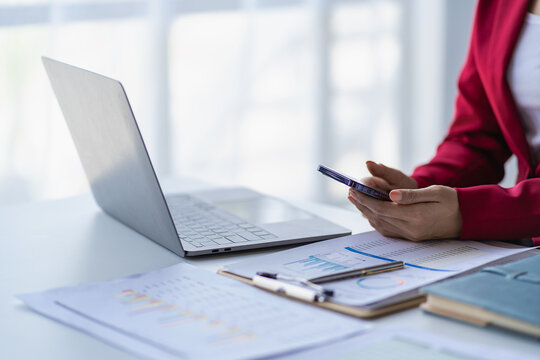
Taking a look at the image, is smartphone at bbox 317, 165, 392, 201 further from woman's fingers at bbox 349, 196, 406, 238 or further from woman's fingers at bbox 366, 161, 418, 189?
woman's fingers at bbox 366, 161, 418, 189

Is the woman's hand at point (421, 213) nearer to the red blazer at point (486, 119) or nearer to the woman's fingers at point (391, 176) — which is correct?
the woman's fingers at point (391, 176)

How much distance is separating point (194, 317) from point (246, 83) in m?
2.26

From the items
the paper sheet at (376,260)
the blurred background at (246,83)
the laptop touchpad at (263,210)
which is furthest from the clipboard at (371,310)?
the blurred background at (246,83)

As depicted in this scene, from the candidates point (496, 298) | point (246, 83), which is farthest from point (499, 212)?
point (246, 83)

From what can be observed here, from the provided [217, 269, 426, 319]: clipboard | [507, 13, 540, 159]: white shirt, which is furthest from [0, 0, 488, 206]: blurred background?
[217, 269, 426, 319]: clipboard

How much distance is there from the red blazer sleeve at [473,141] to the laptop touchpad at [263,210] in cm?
29

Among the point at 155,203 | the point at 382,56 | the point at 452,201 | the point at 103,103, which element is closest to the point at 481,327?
the point at 452,201

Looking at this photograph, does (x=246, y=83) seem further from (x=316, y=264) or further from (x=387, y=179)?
(x=316, y=264)

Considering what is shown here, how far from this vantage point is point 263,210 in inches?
51.3

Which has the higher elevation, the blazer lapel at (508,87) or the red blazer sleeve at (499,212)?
the blazer lapel at (508,87)

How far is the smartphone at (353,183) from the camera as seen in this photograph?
976mm

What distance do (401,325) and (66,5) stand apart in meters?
2.05

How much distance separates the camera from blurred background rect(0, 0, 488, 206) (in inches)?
97.9

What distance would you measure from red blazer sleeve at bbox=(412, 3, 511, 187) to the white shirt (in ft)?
0.24
